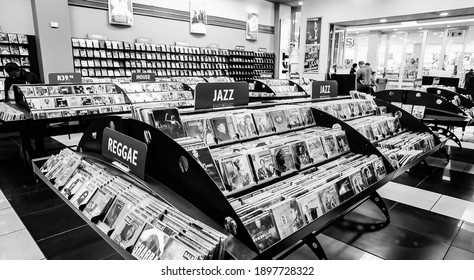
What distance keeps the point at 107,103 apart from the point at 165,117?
3.40 meters

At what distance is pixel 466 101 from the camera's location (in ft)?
16.5

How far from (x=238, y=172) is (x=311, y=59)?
13.0 metres

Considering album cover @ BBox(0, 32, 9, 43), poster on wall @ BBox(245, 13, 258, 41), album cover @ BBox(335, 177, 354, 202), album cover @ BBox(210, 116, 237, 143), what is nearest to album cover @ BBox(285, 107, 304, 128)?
album cover @ BBox(210, 116, 237, 143)

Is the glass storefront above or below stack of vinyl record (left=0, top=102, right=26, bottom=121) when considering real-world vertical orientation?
above

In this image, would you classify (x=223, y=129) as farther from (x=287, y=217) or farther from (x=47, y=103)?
(x=47, y=103)

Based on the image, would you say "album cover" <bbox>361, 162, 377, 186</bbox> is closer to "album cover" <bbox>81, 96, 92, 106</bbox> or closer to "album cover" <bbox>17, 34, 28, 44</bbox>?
"album cover" <bbox>81, 96, 92, 106</bbox>

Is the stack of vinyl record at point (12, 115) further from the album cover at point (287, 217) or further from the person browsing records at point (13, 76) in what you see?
the album cover at point (287, 217)

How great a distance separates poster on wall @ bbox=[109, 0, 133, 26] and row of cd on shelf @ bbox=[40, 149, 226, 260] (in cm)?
912

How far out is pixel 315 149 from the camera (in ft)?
6.16

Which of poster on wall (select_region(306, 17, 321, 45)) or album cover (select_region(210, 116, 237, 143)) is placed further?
poster on wall (select_region(306, 17, 321, 45))

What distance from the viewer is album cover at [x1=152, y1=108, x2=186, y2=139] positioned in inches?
55.3

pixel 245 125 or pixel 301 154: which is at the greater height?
pixel 245 125

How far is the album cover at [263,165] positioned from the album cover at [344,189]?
1.12 ft

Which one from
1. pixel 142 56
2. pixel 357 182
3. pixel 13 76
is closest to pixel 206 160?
pixel 357 182
